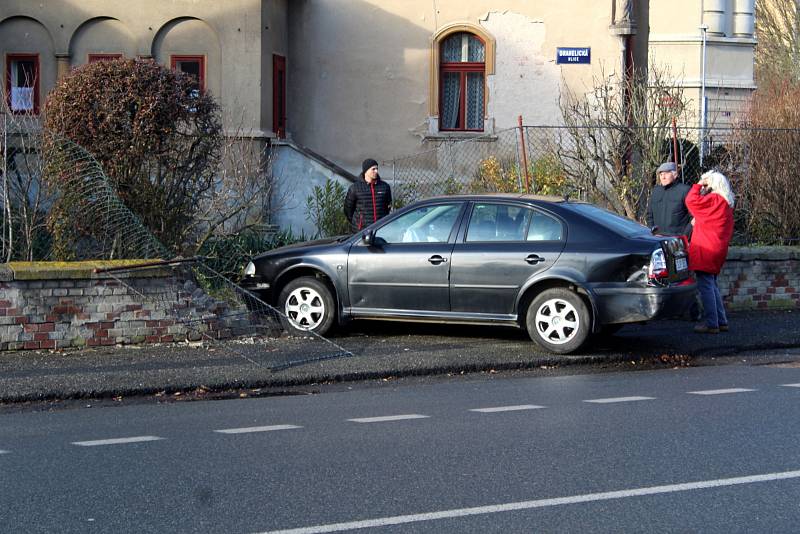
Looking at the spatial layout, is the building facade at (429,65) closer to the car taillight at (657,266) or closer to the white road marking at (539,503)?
the car taillight at (657,266)

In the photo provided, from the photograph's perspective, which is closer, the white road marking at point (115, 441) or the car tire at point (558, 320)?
the white road marking at point (115, 441)

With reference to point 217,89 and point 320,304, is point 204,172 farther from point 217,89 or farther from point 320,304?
point 217,89

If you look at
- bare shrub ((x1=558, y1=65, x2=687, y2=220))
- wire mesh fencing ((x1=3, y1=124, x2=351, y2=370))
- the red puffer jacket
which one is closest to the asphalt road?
wire mesh fencing ((x1=3, y1=124, x2=351, y2=370))

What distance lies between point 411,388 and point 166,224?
4.59m

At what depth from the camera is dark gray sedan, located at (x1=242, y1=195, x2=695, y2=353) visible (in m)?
11.2

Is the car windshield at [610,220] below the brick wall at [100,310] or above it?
above

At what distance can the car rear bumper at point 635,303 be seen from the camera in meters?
11.1

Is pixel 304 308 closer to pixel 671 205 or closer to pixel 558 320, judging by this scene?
pixel 558 320

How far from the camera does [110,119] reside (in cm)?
1279

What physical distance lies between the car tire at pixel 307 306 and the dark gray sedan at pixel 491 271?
10mm

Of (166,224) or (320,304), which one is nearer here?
(320,304)

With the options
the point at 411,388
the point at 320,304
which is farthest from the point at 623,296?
the point at 320,304

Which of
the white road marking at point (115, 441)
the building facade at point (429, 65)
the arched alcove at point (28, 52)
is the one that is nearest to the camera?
the white road marking at point (115, 441)

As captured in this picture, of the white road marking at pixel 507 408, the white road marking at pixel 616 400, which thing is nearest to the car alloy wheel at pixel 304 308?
the white road marking at pixel 507 408
